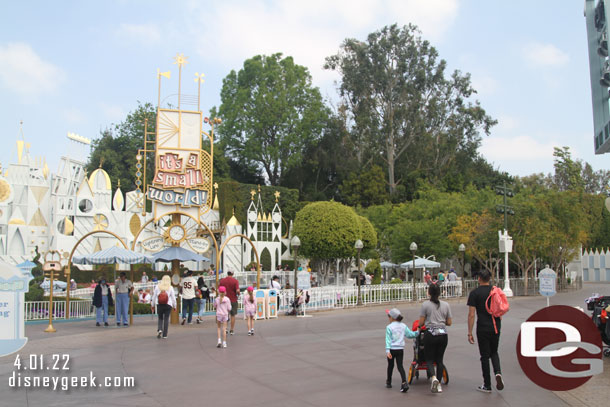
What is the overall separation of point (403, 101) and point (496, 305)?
46.3 m

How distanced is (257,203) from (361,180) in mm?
10196

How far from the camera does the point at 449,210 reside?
3819cm

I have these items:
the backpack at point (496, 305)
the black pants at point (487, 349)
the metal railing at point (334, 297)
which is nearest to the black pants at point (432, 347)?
the black pants at point (487, 349)

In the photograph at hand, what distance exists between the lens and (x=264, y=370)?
9984 millimetres

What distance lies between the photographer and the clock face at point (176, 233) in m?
19.5

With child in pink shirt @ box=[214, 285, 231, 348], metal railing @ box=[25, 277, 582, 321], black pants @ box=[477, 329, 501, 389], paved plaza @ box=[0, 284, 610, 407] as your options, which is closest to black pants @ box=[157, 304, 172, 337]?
paved plaza @ box=[0, 284, 610, 407]

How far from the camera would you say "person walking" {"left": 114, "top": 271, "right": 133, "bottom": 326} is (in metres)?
17.7

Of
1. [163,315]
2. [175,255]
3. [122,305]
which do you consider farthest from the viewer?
[175,255]

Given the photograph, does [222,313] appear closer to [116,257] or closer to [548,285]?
[116,257]

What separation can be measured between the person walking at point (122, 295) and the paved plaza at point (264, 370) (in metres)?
1.34

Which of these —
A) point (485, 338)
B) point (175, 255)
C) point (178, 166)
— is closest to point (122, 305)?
point (175, 255)

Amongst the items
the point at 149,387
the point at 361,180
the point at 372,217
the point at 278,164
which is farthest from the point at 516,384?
the point at 278,164

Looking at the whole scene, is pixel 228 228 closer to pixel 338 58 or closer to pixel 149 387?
pixel 338 58

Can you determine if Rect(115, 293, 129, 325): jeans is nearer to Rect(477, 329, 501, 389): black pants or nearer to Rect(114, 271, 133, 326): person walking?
Rect(114, 271, 133, 326): person walking
